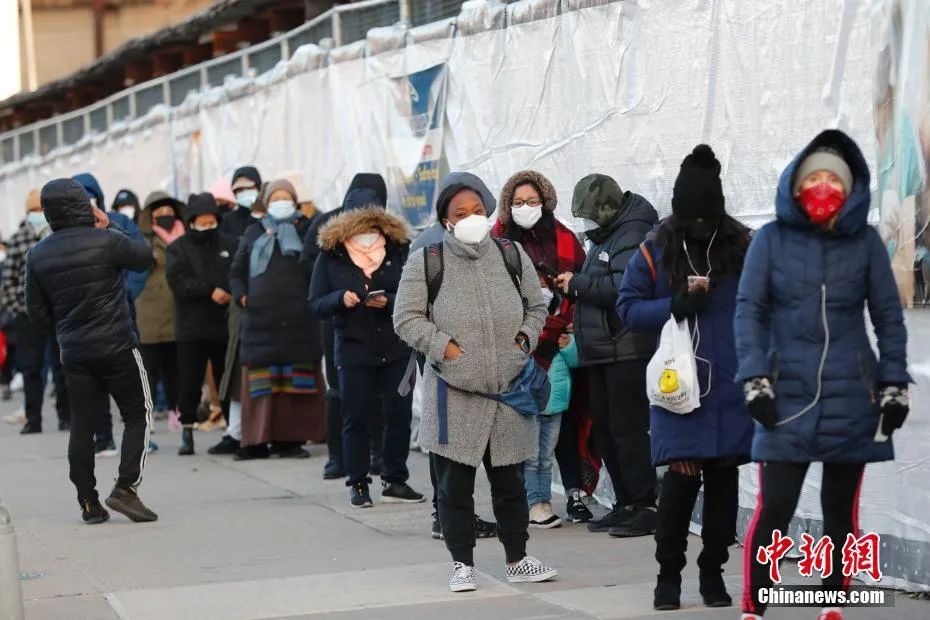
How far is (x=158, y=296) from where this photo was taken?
14.2 metres

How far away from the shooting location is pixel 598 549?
340 inches

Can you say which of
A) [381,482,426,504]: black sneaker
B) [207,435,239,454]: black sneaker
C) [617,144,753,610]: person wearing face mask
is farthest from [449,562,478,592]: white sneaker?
[207,435,239,454]: black sneaker

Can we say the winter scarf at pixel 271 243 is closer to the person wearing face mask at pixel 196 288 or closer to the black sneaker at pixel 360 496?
the person wearing face mask at pixel 196 288

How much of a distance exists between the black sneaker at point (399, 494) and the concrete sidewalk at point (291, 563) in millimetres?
92

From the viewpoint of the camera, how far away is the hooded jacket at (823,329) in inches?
242

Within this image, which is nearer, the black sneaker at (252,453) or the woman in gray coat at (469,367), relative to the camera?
the woman in gray coat at (469,367)

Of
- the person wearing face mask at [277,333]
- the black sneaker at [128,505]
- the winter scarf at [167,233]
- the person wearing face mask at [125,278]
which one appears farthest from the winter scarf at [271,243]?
the black sneaker at [128,505]

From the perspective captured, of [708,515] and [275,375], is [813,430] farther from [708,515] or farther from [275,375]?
[275,375]

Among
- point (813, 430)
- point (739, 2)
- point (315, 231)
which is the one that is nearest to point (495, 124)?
point (315, 231)

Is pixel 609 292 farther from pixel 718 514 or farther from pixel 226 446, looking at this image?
pixel 226 446

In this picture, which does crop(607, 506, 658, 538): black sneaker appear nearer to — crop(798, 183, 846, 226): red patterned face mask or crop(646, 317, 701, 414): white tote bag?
crop(646, 317, 701, 414): white tote bag

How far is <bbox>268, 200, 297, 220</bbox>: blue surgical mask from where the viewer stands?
12.0m

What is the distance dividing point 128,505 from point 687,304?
4.22m

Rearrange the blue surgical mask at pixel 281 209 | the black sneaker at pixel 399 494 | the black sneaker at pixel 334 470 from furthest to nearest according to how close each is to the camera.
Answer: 1. the blue surgical mask at pixel 281 209
2. the black sneaker at pixel 334 470
3. the black sneaker at pixel 399 494
